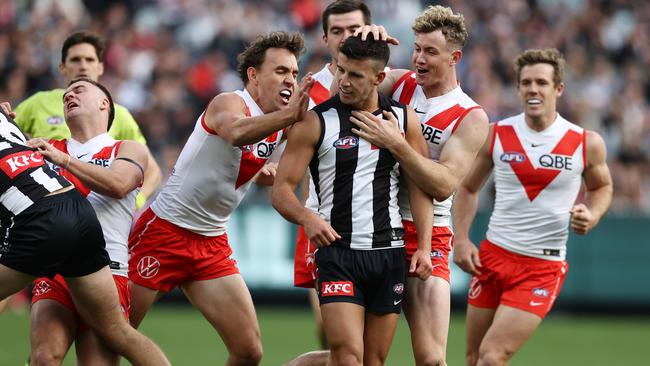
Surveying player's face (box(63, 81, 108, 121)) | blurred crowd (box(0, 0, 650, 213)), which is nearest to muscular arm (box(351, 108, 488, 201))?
player's face (box(63, 81, 108, 121))

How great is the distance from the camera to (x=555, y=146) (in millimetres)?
9227

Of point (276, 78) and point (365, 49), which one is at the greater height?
point (365, 49)

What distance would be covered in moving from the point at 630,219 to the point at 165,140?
7.30 meters

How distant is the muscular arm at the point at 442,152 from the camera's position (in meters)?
7.11

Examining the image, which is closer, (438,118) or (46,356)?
(46,356)

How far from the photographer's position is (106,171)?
721cm

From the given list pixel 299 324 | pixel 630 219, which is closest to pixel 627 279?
pixel 630 219

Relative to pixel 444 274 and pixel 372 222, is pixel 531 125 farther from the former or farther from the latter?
pixel 372 222

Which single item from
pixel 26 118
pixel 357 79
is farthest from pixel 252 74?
pixel 26 118

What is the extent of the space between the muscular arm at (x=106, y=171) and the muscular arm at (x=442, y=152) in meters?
1.55

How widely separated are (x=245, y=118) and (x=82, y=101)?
1194 mm

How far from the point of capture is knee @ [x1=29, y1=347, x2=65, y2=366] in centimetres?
712

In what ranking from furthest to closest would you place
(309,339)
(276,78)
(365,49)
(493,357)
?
1. (309,339)
2. (493,357)
3. (276,78)
4. (365,49)

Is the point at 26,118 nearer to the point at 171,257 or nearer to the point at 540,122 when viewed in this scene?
the point at 171,257
